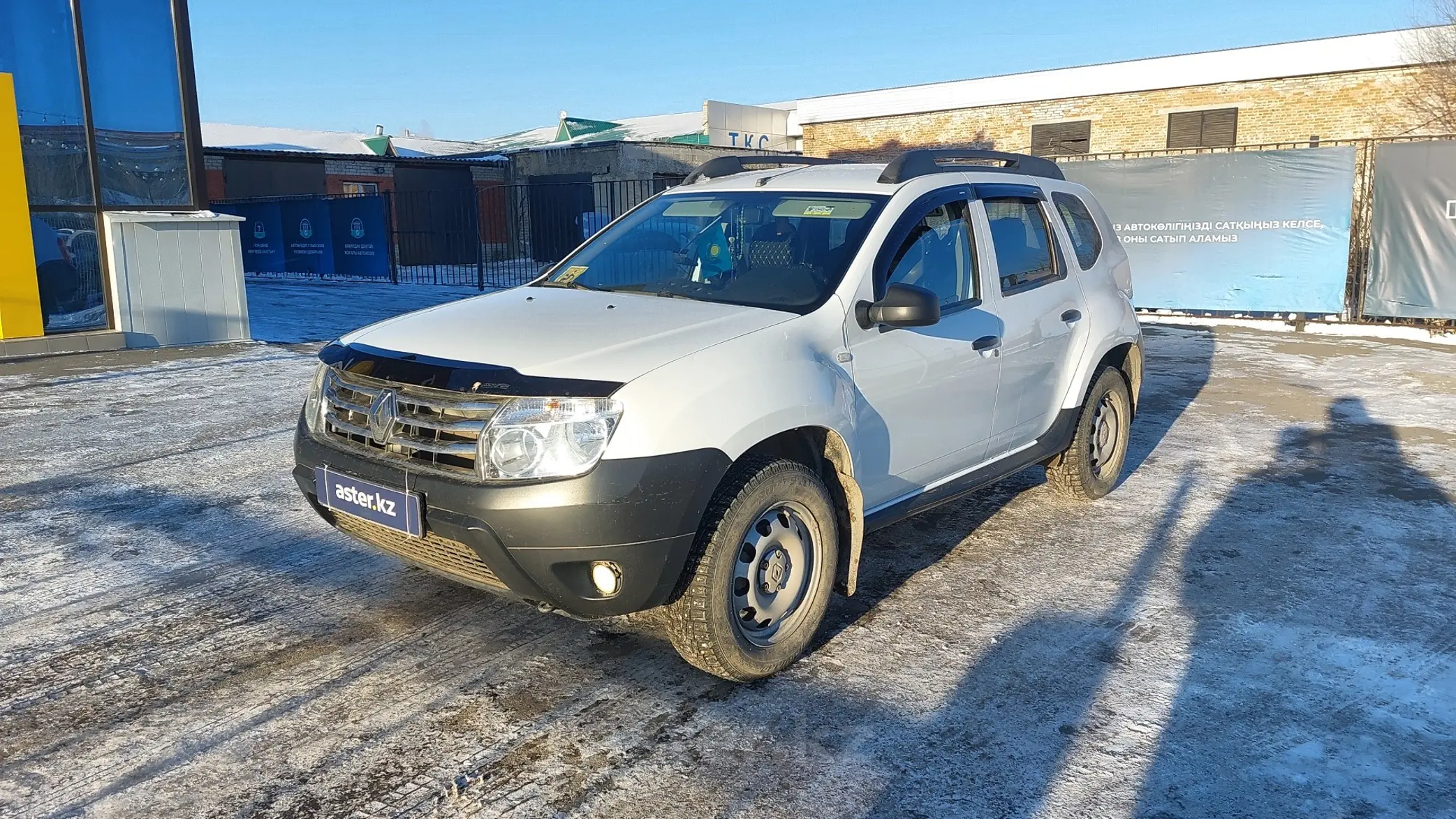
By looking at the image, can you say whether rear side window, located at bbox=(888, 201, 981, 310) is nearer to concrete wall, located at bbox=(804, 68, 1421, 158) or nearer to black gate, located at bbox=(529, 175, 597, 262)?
concrete wall, located at bbox=(804, 68, 1421, 158)

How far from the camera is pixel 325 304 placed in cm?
1855

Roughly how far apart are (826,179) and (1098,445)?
2444mm

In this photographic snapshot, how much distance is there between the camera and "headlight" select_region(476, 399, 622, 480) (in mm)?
3172

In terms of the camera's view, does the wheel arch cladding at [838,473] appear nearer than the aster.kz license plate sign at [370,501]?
No

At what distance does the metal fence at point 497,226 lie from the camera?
26172mm

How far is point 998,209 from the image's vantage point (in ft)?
16.6

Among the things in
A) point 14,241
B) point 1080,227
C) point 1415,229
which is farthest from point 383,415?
point 1415,229

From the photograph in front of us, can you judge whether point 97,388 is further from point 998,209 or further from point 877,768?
point 877,768

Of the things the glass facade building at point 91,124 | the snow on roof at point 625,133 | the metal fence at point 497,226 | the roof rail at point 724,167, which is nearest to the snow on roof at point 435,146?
the snow on roof at point 625,133

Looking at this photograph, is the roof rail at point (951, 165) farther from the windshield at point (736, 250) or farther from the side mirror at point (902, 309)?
the side mirror at point (902, 309)

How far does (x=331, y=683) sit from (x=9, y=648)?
134cm

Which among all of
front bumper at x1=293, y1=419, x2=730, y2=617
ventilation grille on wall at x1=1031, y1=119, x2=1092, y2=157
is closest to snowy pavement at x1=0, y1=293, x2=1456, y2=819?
front bumper at x1=293, y1=419, x2=730, y2=617

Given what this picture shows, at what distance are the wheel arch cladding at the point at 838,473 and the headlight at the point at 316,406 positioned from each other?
1691 millimetres

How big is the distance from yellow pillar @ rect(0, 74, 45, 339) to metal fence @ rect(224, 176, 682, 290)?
44.5 feet
